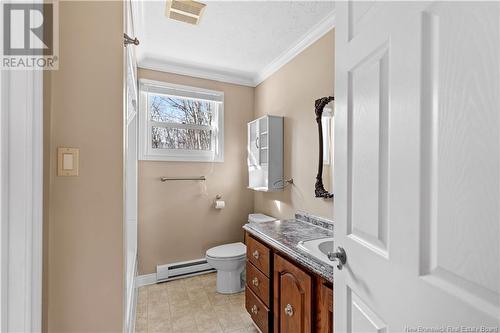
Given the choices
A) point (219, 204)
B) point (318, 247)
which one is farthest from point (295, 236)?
point (219, 204)

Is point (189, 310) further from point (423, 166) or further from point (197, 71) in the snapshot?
point (197, 71)

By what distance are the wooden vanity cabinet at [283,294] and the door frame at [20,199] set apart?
1.12 meters

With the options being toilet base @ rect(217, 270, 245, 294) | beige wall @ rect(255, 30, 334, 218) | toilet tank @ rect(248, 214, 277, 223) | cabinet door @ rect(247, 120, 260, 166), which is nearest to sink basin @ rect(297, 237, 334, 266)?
beige wall @ rect(255, 30, 334, 218)

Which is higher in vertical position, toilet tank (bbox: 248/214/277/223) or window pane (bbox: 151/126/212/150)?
window pane (bbox: 151/126/212/150)

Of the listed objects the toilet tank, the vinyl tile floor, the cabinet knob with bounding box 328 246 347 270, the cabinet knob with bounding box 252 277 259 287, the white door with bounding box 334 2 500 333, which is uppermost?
the white door with bounding box 334 2 500 333

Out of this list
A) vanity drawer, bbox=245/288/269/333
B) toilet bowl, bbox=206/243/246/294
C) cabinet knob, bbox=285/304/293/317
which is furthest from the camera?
toilet bowl, bbox=206/243/246/294

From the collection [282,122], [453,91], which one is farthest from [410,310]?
[282,122]

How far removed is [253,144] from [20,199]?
7.81 feet

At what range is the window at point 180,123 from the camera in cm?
279

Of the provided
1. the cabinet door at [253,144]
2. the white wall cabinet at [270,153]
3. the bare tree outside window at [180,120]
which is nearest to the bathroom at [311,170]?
the white wall cabinet at [270,153]
